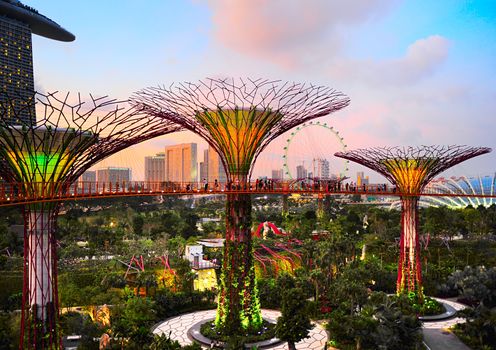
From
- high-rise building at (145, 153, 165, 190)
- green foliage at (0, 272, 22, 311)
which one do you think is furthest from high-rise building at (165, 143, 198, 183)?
green foliage at (0, 272, 22, 311)

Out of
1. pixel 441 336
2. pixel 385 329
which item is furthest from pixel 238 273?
pixel 441 336

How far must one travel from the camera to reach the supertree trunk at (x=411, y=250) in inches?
1006

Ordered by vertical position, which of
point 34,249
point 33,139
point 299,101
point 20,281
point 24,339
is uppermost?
point 299,101

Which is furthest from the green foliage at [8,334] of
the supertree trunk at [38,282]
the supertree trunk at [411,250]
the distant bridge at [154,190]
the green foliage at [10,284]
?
the supertree trunk at [411,250]

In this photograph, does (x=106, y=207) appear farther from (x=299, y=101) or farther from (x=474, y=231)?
(x=299, y=101)

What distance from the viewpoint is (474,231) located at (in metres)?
57.9

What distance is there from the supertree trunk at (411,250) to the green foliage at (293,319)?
9.79 meters

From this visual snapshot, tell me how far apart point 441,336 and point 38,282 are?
65.4 feet

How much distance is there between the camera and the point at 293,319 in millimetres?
18672

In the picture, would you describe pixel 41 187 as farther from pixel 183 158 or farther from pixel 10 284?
pixel 183 158

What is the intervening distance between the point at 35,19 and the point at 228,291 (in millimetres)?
94157

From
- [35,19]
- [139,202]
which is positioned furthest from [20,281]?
[35,19]

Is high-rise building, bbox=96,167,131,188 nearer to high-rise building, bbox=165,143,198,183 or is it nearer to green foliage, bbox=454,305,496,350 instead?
green foliage, bbox=454,305,496,350

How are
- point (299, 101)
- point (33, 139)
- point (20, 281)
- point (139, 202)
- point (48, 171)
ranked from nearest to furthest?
point (33, 139), point (48, 171), point (299, 101), point (20, 281), point (139, 202)
